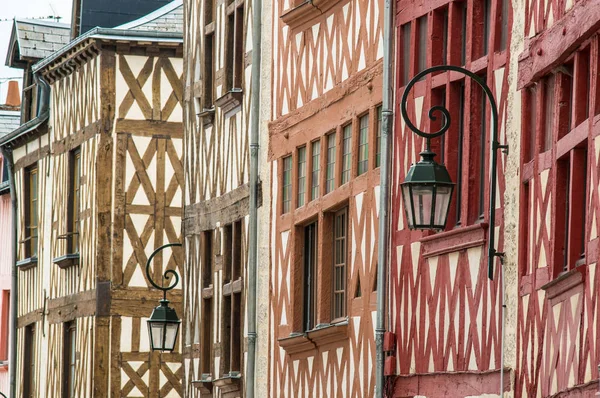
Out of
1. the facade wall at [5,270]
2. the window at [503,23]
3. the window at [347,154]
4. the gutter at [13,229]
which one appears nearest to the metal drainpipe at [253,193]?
the window at [347,154]

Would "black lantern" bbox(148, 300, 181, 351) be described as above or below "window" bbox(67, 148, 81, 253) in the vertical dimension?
below

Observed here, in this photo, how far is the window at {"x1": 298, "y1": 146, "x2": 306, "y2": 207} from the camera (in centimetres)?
1673

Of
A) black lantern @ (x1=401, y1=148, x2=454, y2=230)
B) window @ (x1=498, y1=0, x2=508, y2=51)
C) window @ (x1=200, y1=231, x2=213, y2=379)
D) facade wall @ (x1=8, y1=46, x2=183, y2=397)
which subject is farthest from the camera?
facade wall @ (x1=8, y1=46, x2=183, y2=397)

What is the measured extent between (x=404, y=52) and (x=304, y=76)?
110 inches

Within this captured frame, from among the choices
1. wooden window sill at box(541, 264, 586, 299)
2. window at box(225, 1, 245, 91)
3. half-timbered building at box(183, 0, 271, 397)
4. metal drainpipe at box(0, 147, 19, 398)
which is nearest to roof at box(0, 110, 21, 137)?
metal drainpipe at box(0, 147, 19, 398)

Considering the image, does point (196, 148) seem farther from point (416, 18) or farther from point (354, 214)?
point (416, 18)

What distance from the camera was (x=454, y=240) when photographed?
12609 mm

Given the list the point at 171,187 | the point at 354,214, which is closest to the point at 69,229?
the point at 171,187

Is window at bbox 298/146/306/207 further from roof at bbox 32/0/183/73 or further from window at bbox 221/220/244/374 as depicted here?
roof at bbox 32/0/183/73

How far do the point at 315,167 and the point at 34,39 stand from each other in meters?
14.8

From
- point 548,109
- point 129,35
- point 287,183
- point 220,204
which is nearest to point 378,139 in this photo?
point 287,183

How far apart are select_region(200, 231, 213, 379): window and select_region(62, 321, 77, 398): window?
557 centimetres

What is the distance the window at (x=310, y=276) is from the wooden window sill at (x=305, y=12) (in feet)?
6.49

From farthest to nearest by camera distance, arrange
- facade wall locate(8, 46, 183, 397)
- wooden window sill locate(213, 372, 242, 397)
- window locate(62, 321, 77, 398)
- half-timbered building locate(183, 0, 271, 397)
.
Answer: window locate(62, 321, 77, 398) → facade wall locate(8, 46, 183, 397) → wooden window sill locate(213, 372, 242, 397) → half-timbered building locate(183, 0, 271, 397)
